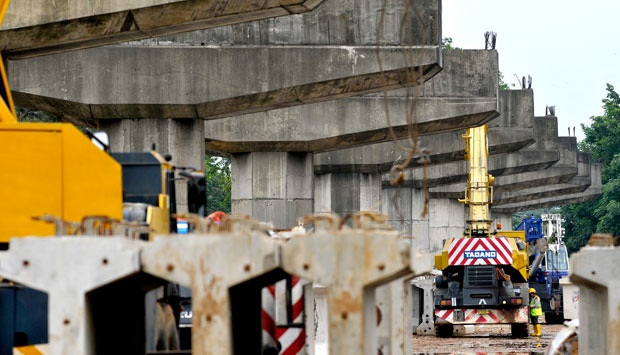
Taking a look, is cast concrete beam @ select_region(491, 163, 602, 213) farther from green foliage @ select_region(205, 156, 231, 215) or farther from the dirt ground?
the dirt ground

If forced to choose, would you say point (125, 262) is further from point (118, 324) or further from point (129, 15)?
point (129, 15)

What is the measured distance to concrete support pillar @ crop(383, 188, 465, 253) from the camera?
201 feet

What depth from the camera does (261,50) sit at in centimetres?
3080

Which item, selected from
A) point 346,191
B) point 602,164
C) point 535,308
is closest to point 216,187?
point 602,164

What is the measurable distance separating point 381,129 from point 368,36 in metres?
8.12

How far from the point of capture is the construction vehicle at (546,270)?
43.7 m

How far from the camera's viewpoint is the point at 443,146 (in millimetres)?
49219

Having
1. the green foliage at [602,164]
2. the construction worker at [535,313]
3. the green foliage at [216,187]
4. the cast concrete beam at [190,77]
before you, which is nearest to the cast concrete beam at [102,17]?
the cast concrete beam at [190,77]

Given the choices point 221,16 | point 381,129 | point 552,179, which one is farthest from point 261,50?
point 552,179

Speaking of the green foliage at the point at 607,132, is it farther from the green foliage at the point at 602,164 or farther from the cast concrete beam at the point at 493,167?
the cast concrete beam at the point at 493,167

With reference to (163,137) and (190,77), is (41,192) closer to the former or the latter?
(190,77)

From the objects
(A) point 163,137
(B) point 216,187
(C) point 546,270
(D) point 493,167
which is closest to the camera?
(A) point 163,137

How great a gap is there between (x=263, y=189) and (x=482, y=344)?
1102cm

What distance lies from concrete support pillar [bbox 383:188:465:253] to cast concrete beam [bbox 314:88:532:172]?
1.85 metres
